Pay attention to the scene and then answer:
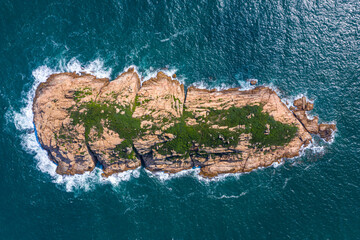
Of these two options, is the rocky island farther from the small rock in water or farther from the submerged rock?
the small rock in water

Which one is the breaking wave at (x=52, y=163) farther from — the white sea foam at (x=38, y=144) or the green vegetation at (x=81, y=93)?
the green vegetation at (x=81, y=93)

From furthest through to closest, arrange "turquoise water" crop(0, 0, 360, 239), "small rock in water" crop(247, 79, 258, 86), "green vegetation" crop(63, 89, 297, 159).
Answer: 1. "small rock in water" crop(247, 79, 258, 86)
2. "turquoise water" crop(0, 0, 360, 239)
3. "green vegetation" crop(63, 89, 297, 159)

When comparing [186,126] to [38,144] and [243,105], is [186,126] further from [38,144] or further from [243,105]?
[38,144]

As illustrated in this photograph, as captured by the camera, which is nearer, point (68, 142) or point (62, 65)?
point (68, 142)

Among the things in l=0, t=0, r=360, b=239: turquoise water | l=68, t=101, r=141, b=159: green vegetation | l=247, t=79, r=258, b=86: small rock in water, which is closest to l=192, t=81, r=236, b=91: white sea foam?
l=0, t=0, r=360, b=239: turquoise water

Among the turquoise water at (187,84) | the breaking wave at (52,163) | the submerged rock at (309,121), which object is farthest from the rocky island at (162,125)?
the turquoise water at (187,84)

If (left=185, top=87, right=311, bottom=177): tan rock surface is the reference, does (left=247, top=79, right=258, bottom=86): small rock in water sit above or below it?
above

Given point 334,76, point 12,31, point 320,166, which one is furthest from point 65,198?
point 334,76

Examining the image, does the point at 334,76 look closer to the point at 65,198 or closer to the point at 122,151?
the point at 122,151
